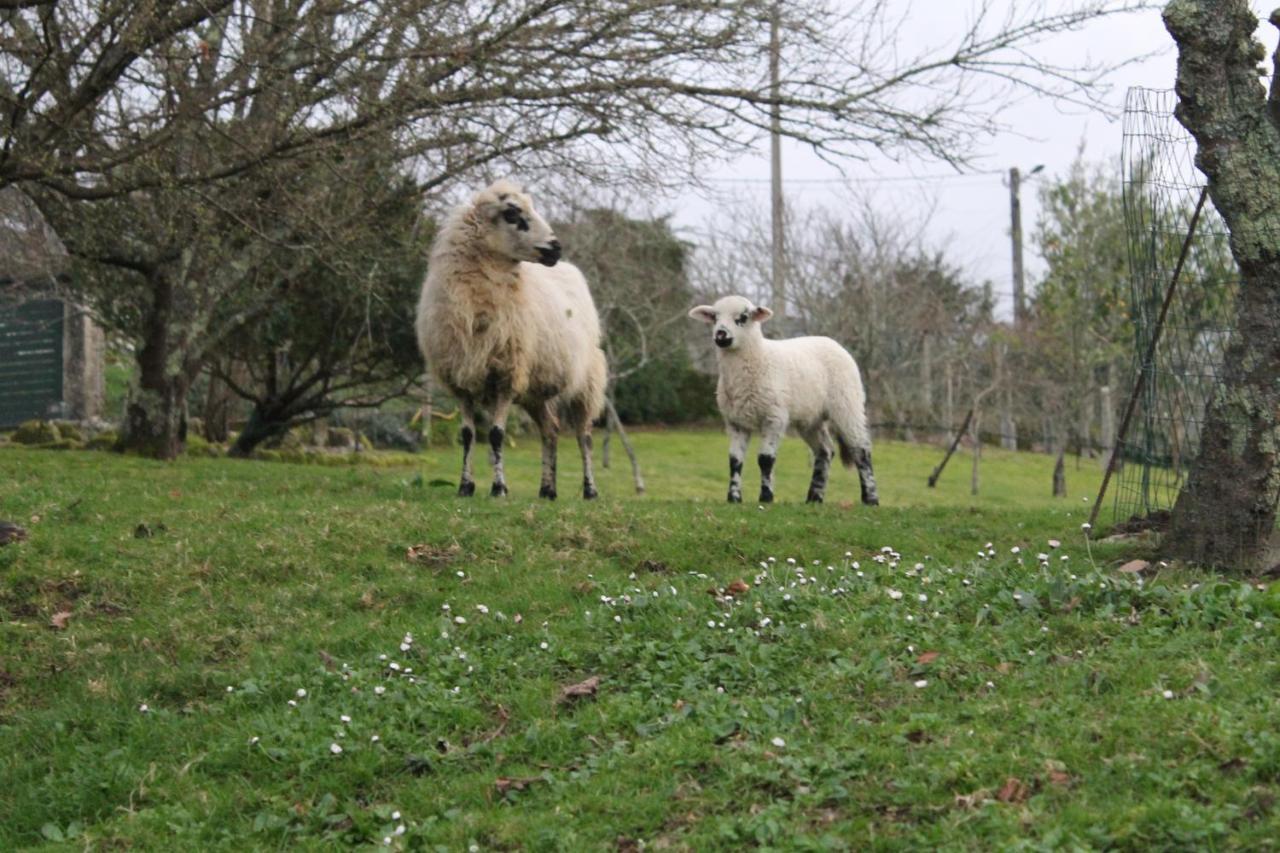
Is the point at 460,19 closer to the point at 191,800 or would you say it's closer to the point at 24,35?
the point at 24,35

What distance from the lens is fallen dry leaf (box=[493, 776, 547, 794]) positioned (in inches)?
233

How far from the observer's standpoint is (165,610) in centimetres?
853

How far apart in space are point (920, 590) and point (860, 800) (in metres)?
2.77

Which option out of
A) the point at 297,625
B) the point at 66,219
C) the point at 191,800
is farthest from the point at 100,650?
the point at 66,219

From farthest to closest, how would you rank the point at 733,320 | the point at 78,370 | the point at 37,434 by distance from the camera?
the point at 78,370, the point at 37,434, the point at 733,320

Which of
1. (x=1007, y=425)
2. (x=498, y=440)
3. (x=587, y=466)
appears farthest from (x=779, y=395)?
(x=1007, y=425)

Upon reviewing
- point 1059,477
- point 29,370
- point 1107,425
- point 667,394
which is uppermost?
point 667,394

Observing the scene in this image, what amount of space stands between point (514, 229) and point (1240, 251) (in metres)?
7.05

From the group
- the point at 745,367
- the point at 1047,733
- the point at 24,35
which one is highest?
the point at 24,35

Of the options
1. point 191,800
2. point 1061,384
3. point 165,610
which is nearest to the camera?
point 191,800

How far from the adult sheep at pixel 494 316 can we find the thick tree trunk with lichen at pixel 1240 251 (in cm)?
662

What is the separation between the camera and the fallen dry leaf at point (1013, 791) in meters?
5.04

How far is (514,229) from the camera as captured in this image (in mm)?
13039

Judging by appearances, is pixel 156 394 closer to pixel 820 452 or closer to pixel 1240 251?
pixel 820 452
